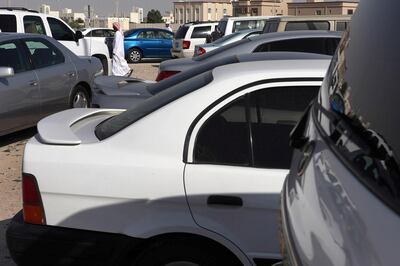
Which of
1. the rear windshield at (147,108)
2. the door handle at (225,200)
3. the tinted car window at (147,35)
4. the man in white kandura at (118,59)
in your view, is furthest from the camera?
the tinted car window at (147,35)

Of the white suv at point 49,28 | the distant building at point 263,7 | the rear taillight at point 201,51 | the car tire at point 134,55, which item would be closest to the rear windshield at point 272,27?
the rear taillight at point 201,51

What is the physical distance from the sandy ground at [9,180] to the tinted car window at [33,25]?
525cm

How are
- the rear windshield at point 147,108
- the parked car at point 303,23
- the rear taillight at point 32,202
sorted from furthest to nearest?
1. the parked car at point 303,23
2. the rear windshield at point 147,108
3. the rear taillight at point 32,202

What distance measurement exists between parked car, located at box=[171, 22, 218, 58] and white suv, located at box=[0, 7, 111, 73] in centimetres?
622

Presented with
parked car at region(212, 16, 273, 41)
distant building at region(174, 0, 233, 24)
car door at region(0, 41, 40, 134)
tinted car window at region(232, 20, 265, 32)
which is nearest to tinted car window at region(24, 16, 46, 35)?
car door at region(0, 41, 40, 134)

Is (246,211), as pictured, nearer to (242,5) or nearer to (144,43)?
(144,43)

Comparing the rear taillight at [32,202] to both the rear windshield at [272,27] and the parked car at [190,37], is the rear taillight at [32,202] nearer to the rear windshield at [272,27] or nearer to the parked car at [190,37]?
the rear windshield at [272,27]

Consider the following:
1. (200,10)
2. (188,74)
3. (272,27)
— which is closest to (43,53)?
(188,74)

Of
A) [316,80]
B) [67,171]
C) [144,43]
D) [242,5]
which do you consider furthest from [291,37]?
[242,5]

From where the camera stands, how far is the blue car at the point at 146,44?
25812mm

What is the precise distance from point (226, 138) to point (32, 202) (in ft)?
3.57

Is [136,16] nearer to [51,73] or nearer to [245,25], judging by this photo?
[245,25]

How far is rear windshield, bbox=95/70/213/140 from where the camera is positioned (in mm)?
3312

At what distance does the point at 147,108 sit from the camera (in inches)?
136
